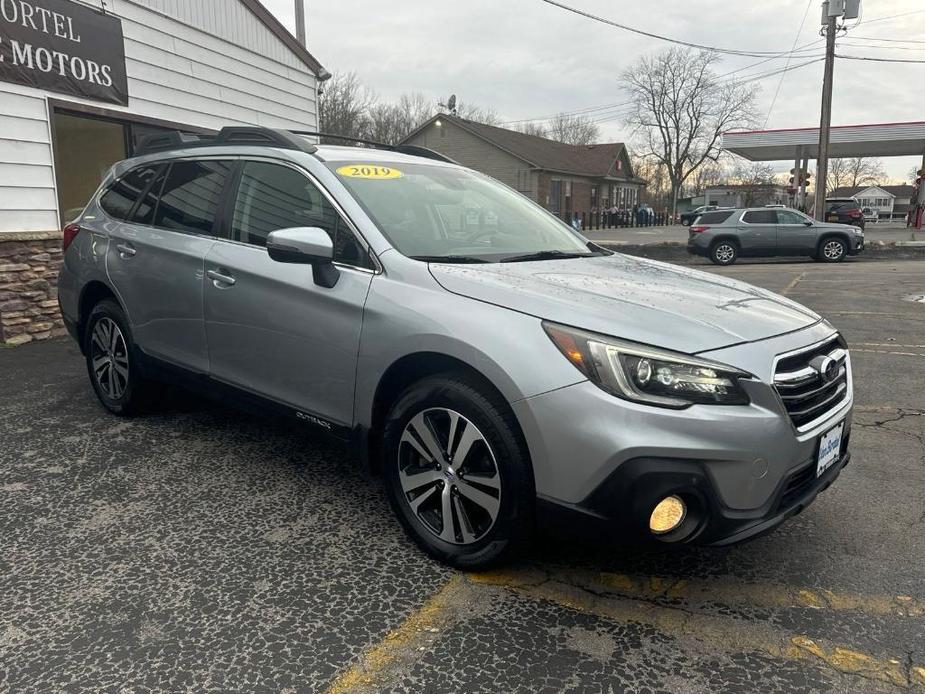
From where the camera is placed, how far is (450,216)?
136 inches

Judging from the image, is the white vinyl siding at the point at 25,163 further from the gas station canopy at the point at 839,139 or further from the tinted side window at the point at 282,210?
the gas station canopy at the point at 839,139

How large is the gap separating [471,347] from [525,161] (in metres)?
36.7

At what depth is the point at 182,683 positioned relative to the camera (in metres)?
2.08

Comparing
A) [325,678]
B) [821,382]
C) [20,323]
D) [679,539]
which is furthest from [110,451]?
[20,323]

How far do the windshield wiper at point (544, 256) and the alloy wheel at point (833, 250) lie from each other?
17398 mm

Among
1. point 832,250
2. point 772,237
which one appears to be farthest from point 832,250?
point 772,237

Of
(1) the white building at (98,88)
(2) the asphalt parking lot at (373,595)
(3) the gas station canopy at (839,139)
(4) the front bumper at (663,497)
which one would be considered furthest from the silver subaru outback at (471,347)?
(3) the gas station canopy at (839,139)

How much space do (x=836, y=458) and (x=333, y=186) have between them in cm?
237

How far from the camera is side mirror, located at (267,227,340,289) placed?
9.41ft

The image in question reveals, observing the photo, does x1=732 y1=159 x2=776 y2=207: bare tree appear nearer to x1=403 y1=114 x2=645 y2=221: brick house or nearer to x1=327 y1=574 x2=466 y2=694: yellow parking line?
x1=403 y1=114 x2=645 y2=221: brick house

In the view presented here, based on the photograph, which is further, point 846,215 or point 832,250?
point 846,215

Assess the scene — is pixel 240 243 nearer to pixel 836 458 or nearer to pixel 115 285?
pixel 115 285

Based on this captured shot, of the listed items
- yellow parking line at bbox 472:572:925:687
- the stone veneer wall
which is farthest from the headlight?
the stone veneer wall

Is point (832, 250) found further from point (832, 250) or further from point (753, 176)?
point (753, 176)
